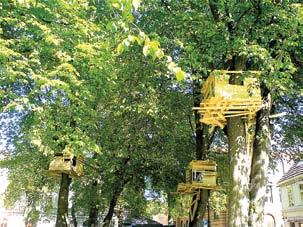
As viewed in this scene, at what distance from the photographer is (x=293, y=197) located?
2397 centimetres

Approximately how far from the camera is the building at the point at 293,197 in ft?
74.4

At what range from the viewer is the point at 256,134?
796cm

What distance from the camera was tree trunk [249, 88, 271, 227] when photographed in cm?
723

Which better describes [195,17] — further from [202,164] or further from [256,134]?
[202,164]

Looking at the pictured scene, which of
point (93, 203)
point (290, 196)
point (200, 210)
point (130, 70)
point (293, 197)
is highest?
point (130, 70)

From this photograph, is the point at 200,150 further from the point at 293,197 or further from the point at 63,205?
the point at 293,197

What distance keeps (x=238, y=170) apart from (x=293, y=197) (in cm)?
1938

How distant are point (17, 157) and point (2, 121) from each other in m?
1.92

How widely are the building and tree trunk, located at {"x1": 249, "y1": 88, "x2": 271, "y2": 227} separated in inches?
618

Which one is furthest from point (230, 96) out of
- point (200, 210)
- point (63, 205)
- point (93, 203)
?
point (93, 203)

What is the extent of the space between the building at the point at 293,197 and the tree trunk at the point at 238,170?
1640 cm

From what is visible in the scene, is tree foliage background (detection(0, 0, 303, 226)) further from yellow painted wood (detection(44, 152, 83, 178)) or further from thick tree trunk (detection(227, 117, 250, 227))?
thick tree trunk (detection(227, 117, 250, 227))

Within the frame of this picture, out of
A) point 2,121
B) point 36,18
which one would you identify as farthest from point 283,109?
point 2,121

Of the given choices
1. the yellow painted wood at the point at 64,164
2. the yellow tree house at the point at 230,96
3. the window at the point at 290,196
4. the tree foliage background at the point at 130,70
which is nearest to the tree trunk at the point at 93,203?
the tree foliage background at the point at 130,70
